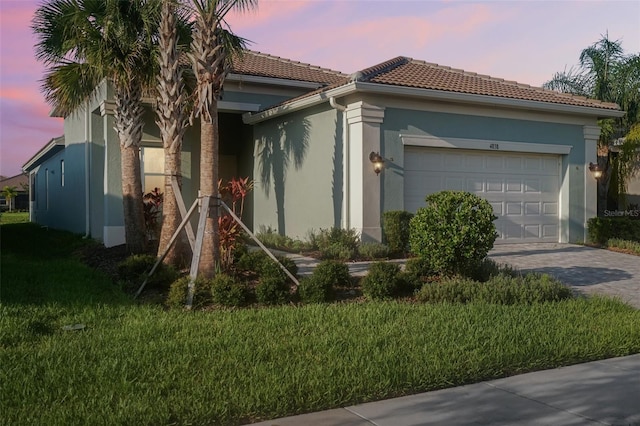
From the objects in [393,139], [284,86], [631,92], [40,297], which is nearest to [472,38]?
[393,139]

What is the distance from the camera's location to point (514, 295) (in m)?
8.12

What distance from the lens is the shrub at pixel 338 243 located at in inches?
470

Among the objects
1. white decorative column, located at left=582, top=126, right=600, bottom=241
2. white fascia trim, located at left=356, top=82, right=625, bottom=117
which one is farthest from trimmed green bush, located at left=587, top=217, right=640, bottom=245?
white fascia trim, located at left=356, top=82, right=625, bottom=117

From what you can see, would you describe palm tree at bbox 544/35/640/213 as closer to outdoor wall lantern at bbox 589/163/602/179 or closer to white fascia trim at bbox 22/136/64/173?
outdoor wall lantern at bbox 589/163/602/179

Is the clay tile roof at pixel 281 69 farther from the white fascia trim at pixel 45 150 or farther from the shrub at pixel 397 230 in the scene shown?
the white fascia trim at pixel 45 150

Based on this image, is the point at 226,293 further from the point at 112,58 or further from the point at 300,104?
the point at 300,104

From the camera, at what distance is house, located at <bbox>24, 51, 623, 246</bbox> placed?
13.1 metres

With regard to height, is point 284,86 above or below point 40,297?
above

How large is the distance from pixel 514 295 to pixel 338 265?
2.55m

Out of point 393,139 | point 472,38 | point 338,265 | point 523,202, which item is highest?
point 472,38

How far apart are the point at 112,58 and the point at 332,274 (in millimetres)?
6748

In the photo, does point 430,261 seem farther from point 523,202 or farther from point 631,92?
point 631,92

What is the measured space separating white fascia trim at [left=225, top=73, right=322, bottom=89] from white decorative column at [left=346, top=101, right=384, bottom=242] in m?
4.44

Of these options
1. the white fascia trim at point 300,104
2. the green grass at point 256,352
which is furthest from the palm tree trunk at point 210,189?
the white fascia trim at point 300,104
